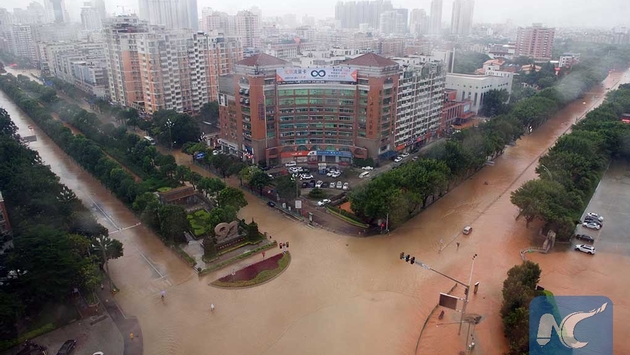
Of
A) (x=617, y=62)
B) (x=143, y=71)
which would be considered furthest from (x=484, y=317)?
(x=617, y=62)

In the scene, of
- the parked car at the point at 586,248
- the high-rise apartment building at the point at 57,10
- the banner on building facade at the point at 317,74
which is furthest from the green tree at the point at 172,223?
the high-rise apartment building at the point at 57,10

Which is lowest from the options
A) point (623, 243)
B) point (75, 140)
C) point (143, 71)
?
point (623, 243)

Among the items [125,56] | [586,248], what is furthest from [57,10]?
[586,248]

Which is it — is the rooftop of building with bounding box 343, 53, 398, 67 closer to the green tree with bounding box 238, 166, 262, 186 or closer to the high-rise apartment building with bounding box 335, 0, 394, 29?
the green tree with bounding box 238, 166, 262, 186

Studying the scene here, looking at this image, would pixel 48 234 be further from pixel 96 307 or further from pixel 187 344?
pixel 187 344

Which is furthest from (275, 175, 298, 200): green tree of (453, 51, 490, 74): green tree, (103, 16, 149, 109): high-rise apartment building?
(453, 51, 490, 74): green tree
